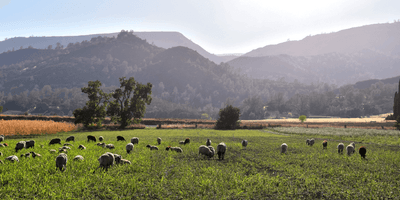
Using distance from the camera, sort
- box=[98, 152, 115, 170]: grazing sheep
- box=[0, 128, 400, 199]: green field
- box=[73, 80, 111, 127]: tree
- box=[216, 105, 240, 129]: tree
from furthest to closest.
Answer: box=[216, 105, 240, 129]: tree < box=[73, 80, 111, 127]: tree < box=[98, 152, 115, 170]: grazing sheep < box=[0, 128, 400, 199]: green field

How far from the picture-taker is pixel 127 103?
4453 cm

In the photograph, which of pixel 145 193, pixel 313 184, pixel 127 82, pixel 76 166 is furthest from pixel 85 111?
pixel 313 184

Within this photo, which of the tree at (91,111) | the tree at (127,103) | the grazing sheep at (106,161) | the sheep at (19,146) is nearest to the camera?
the grazing sheep at (106,161)

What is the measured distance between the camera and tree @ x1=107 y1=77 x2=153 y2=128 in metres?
43.6

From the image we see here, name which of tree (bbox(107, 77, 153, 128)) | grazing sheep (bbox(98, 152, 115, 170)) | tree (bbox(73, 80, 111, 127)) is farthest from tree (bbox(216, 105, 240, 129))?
grazing sheep (bbox(98, 152, 115, 170))

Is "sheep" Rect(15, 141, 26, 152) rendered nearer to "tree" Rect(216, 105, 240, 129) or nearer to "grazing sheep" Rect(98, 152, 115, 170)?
"grazing sheep" Rect(98, 152, 115, 170)

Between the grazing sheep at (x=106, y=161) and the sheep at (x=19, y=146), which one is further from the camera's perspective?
the sheep at (x=19, y=146)

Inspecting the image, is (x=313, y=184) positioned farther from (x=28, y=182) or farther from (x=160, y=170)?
(x=28, y=182)

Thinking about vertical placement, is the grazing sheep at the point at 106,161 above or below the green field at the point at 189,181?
above

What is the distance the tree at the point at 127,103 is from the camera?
4356cm

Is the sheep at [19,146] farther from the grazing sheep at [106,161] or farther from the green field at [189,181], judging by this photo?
the grazing sheep at [106,161]

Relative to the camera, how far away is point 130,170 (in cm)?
955

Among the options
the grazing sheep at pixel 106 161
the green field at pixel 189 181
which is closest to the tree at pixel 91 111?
the green field at pixel 189 181

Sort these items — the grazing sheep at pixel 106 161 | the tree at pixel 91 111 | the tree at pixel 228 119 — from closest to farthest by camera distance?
the grazing sheep at pixel 106 161 → the tree at pixel 91 111 → the tree at pixel 228 119
